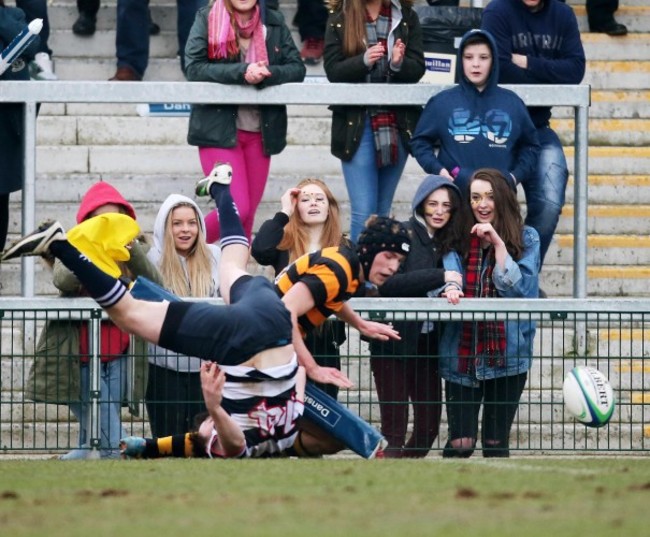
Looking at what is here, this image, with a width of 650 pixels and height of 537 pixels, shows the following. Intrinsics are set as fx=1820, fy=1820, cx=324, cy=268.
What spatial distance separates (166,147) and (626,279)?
12.6ft

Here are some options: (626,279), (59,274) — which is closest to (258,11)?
(59,274)

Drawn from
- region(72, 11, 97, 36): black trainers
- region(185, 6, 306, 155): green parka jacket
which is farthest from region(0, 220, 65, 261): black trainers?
region(72, 11, 97, 36): black trainers

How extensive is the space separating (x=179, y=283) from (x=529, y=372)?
2.22 metres

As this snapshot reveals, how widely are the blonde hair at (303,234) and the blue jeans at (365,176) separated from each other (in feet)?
2.94

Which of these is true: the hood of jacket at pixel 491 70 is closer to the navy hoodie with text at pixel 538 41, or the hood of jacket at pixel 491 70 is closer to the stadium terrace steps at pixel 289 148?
the navy hoodie with text at pixel 538 41

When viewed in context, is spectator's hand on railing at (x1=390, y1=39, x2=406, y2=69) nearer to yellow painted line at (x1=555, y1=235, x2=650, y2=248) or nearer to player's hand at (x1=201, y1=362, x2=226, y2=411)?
yellow painted line at (x1=555, y1=235, x2=650, y2=248)

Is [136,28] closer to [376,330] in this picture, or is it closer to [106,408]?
[106,408]

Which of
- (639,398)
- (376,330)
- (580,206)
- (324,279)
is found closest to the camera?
(324,279)

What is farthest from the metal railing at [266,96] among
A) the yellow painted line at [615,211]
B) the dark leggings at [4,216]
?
the yellow painted line at [615,211]

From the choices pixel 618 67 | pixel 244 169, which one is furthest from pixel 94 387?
pixel 618 67

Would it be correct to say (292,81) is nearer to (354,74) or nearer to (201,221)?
(354,74)

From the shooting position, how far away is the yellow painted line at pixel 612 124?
1538cm

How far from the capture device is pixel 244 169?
1224 cm

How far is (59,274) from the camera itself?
35.6ft
